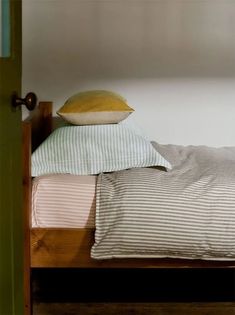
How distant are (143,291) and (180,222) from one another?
2.37 feet

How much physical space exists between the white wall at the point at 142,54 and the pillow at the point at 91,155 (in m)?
0.98

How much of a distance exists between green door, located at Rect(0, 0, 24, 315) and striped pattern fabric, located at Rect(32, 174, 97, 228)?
0.57 ft

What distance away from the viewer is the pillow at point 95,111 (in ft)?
6.41

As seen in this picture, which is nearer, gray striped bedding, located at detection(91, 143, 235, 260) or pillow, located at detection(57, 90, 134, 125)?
gray striped bedding, located at detection(91, 143, 235, 260)

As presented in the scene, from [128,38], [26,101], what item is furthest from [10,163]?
[128,38]

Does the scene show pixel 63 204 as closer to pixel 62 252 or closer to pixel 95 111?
pixel 62 252

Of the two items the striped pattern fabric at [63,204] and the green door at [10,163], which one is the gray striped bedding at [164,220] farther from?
the green door at [10,163]

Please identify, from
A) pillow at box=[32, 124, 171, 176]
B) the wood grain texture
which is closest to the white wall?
pillow at box=[32, 124, 171, 176]

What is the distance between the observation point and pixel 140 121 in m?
2.79

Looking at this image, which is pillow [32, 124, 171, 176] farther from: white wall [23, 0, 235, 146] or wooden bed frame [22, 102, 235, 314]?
white wall [23, 0, 235, 146]

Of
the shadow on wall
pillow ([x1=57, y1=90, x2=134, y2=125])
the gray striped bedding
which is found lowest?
the gray striped bedding

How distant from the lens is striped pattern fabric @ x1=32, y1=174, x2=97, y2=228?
1.69 meters

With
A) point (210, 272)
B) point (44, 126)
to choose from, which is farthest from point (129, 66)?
point (210, 272)

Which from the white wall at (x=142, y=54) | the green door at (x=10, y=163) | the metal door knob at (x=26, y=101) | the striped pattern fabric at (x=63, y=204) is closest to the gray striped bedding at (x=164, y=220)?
the striped pattern fabric at (x=63, y=204)
